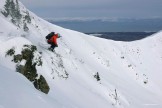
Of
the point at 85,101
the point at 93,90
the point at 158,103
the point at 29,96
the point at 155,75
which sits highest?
the point at 155,75

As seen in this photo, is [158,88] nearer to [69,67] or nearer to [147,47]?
[147,47]

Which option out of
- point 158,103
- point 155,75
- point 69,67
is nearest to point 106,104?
point 69,67

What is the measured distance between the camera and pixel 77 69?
111 ft

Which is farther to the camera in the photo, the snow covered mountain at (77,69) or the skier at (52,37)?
the skier at (52,37)

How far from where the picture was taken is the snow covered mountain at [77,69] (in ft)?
41.6

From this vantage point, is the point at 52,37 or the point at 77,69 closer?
the point at 52,37

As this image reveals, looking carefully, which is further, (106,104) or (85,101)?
(106,104)

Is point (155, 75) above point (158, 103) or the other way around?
above

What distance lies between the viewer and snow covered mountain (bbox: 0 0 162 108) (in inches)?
500

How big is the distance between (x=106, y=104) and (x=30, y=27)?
43.3 feet

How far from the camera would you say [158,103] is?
134 ft

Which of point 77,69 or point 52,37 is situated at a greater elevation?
point 77,69

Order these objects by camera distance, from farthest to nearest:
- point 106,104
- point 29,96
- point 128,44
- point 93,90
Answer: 1. point 128,44
2. point 93,90
3. point 106,104
4. point 29,96

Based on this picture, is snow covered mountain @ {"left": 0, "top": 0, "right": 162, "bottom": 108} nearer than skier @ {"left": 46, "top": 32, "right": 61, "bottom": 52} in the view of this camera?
Yes
